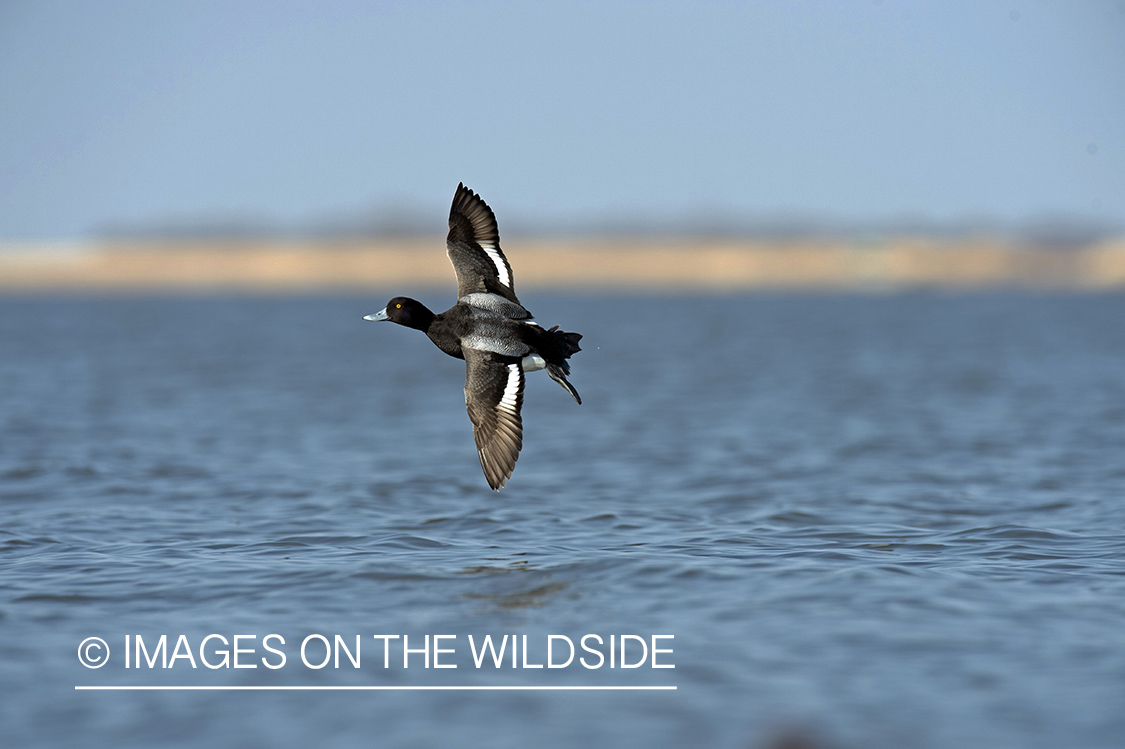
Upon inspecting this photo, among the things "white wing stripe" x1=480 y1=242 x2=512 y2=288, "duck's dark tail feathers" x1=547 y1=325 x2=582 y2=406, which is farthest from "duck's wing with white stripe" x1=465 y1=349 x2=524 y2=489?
"white wing stripe" x1=480 y1=242 x2=512 y2=288

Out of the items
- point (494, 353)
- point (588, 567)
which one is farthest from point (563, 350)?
point (588, 567)

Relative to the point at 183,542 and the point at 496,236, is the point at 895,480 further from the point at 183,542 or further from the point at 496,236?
the point at 183,542

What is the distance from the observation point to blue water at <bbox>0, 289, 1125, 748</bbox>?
641 cm

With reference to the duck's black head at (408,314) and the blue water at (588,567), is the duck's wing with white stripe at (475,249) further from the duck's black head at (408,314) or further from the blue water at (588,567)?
the blue water at (588,567)

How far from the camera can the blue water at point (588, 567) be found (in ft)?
21.0

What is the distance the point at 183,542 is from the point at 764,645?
5.80 m

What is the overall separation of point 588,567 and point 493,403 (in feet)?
5.17

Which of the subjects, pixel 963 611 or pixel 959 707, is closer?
pixel 959 707

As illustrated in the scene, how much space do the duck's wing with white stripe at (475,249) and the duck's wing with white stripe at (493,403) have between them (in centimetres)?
75

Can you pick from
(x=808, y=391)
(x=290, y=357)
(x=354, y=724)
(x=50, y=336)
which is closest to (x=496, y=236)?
(x=354, y=724)

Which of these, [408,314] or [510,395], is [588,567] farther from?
[408,314]

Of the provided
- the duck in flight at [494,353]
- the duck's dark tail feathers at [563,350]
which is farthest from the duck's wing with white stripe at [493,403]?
the duck's dark tail feathers at [563,350]

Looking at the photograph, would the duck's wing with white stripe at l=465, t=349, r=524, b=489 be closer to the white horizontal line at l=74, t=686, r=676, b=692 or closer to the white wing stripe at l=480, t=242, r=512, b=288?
the white wing stripe at l=480, t=242, r=512, b=288

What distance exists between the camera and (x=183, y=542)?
35.2 feet
